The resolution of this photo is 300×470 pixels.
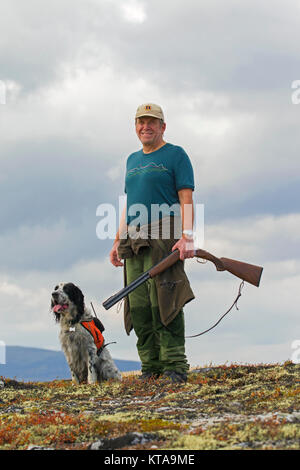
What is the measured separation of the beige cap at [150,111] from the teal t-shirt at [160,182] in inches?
24.4

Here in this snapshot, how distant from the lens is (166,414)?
316 inches

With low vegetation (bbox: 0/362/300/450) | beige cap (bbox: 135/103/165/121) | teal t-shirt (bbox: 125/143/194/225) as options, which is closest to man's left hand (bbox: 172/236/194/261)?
teal t-shirt (bbox: 125/143/194/225)

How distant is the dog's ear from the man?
88.5 inches

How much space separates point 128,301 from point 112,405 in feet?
8.35

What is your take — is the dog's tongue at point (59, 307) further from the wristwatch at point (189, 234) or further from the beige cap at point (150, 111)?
the beige cap at point (150, 111)

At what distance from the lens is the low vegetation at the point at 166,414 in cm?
625

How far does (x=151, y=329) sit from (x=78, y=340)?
8.80ft

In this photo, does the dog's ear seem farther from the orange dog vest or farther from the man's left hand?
the man's left hand

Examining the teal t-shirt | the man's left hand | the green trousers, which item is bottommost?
the green trousers

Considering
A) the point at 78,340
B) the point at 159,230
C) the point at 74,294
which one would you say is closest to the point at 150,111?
the point at 159,230

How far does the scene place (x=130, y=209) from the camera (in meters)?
11.3

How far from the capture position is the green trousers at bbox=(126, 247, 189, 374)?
1102cm

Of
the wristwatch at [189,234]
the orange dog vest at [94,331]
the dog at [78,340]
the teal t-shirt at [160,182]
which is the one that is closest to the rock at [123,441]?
the wristwatch at [189,234]

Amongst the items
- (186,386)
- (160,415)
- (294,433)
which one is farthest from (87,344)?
(294,433)
